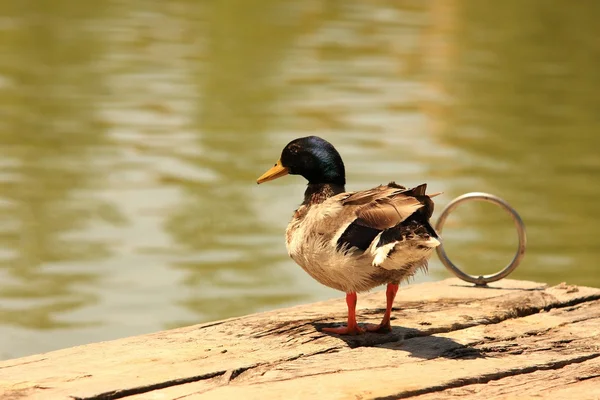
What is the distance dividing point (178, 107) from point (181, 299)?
8007 millimetres

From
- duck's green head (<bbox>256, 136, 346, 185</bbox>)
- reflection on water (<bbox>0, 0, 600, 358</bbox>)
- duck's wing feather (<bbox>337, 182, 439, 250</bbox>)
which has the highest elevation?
duck's green head (<bbox>256, 136, 346, 185</bbox>)

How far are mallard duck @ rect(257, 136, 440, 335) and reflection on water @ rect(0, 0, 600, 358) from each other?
3900 mm

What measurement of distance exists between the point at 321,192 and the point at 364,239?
0.53 metres

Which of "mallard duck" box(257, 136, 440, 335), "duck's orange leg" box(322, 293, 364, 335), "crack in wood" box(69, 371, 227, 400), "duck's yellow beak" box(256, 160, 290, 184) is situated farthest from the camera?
"duck's yellow beak" box(256, 160, 290, 184)

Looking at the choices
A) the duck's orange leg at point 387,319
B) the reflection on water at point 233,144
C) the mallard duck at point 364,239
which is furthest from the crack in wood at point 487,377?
the reflection on water at point 233,144

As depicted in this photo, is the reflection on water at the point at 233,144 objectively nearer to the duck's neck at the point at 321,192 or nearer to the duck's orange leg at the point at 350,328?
the duck's neck at the point at 321,192

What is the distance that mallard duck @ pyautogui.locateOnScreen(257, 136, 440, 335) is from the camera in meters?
4.45

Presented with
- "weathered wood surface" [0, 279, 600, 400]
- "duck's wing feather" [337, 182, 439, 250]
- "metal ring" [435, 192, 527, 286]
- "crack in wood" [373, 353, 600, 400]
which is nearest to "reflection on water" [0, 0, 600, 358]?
"metal ring" [435, 192, 527, 286]

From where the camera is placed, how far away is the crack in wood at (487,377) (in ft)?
13.0

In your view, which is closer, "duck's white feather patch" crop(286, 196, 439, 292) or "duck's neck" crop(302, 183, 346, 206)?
"duck's white feather patch" crop(286, 196, 439, 292)

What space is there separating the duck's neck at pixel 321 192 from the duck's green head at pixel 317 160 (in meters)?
0.02

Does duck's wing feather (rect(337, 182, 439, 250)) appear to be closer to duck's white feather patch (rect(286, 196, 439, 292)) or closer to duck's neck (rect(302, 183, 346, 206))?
duck's white feather patch (rect(286, 196, 439, 292))

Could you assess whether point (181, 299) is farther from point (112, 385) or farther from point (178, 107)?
point (178, 107)

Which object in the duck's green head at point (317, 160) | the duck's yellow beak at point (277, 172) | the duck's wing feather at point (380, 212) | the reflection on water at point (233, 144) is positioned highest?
the duck's green head at point (317, 160)
